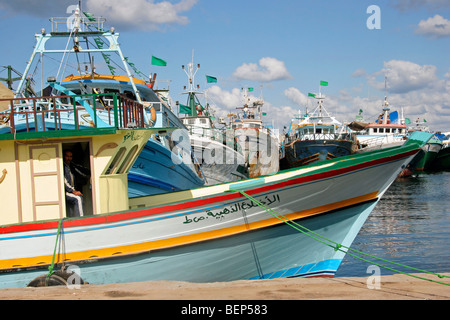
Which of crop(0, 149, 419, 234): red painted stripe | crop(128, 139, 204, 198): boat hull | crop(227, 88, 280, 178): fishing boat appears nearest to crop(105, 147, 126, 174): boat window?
crop(0, 149, 419, 234): red painted stripe

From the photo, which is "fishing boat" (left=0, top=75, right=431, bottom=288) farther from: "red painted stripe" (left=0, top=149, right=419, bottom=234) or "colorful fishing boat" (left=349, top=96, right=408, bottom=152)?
"colorful fishing boat" (left=349, top=96, right=408, bottom=152)

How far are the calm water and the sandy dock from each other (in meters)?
4.71

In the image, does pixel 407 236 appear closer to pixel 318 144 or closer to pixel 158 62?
pixel 158 62

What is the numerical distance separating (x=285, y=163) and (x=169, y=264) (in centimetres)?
3559

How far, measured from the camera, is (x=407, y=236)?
46.0ft

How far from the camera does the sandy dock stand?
4.82 metres

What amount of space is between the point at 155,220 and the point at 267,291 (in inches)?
88.1

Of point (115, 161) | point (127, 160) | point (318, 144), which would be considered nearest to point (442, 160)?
point (318, 144)

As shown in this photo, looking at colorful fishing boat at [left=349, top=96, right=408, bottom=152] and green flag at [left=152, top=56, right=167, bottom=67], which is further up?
green flag at [left=152, top=56, right=167, bottom=67]

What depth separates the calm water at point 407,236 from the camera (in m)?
10.8

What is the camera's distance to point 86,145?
8219 millimetres

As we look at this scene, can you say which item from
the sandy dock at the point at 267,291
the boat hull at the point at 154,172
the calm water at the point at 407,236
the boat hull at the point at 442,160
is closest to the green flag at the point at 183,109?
the calm water at the point at 407,236

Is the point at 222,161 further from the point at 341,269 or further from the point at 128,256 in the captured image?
the point at 128,256
